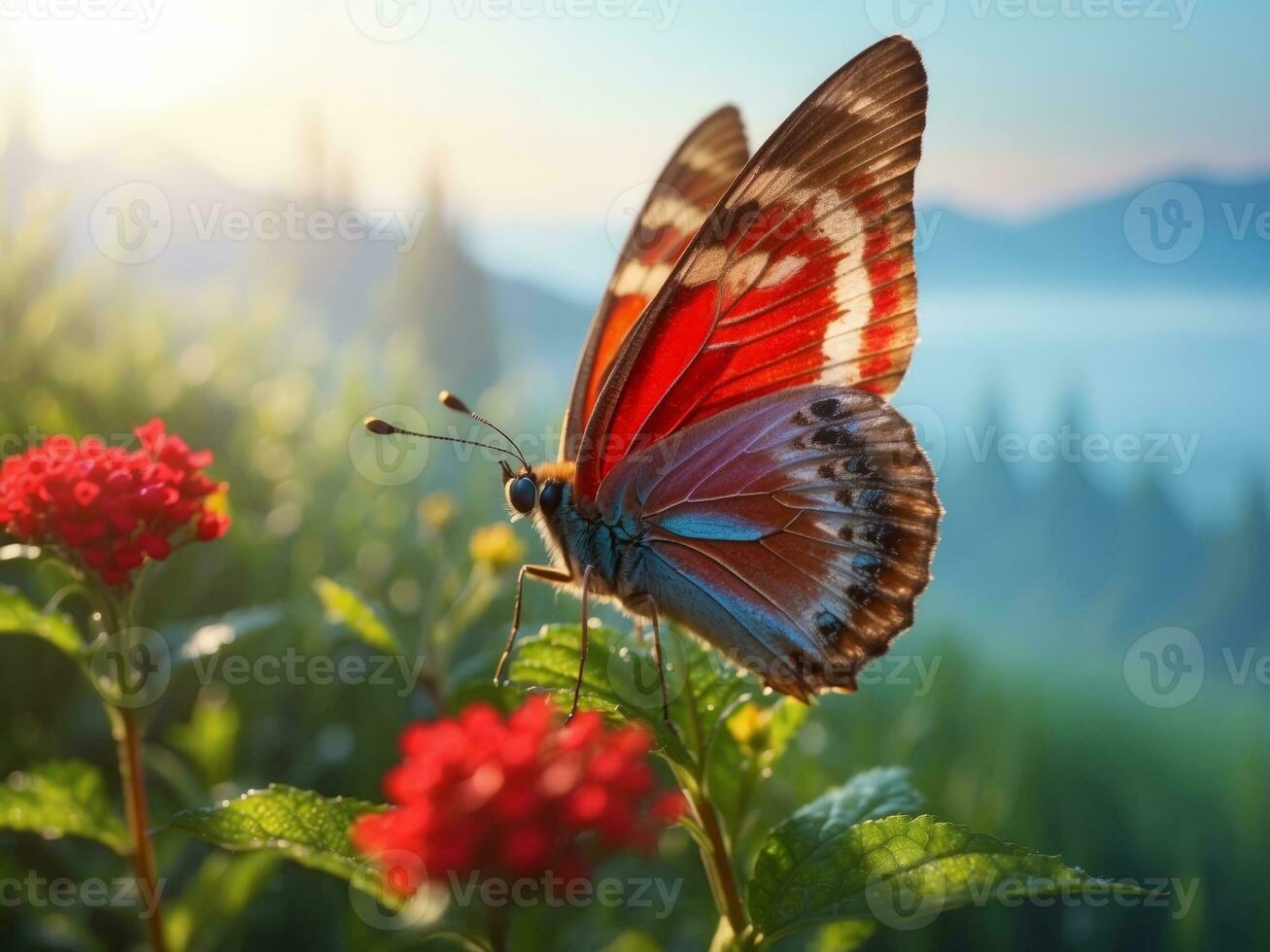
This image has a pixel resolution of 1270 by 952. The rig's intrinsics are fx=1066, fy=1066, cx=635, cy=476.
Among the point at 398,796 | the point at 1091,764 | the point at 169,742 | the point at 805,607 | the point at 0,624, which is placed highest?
the point at 805,607

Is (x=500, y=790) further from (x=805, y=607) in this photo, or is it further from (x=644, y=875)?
(x=644, y=875)

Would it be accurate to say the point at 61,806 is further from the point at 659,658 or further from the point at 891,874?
the point at 891,874

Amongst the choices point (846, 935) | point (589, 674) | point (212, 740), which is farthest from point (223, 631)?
point (846, 935)

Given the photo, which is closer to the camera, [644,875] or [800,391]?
[800,391]

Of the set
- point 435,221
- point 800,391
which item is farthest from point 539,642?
point 435,221

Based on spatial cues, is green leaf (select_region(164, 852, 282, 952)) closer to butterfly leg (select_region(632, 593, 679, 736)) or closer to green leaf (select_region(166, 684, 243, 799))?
green leaf (select_region(166, 684, 243, 799))

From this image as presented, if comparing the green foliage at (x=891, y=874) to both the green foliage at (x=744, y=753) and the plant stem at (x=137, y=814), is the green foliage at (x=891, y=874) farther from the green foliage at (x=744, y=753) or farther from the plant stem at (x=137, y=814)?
the plant stem at (x=137, y=814)

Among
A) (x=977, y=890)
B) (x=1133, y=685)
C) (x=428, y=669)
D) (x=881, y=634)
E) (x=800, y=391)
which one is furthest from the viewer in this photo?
(x=1133, y=685)

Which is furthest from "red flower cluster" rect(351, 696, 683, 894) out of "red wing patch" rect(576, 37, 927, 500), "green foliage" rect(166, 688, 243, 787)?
"green foliage" rect(166, 688, 243, 787)
